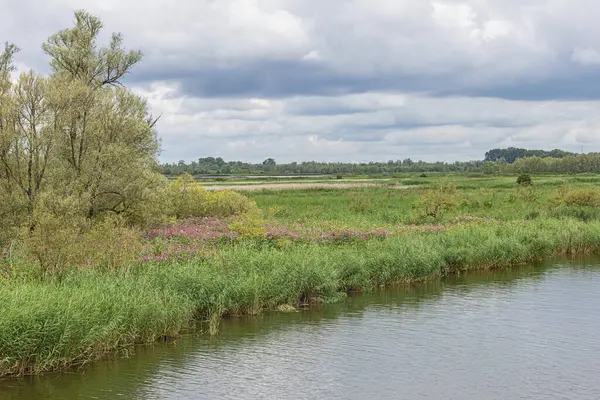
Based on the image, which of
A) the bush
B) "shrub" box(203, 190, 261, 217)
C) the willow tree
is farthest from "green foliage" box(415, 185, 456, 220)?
the bush

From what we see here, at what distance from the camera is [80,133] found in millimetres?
30844

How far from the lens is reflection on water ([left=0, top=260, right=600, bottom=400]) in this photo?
47.4 ft

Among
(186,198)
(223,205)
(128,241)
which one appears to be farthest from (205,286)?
(223,205)

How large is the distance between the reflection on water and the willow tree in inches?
483

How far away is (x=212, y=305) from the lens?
20594 mm

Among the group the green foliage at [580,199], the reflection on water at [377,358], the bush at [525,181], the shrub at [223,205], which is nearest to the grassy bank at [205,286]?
the reflection on water at [377,358]

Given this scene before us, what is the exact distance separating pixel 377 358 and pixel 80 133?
2070 centimetres

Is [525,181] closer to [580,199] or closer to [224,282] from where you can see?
[580,199]

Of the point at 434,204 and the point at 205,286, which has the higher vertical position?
the point at 434,204

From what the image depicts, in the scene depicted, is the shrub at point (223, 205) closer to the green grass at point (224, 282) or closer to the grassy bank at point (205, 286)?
the green grass at point (224, 282)

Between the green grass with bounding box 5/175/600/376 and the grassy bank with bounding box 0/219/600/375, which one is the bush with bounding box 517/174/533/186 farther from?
the grassy bank with bounding box 0/219/600/375

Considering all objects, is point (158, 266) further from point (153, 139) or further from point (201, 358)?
point (153, 139)

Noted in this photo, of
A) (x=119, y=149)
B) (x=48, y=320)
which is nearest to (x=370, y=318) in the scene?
(x=48, y=320)

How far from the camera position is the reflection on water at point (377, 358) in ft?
47.4
